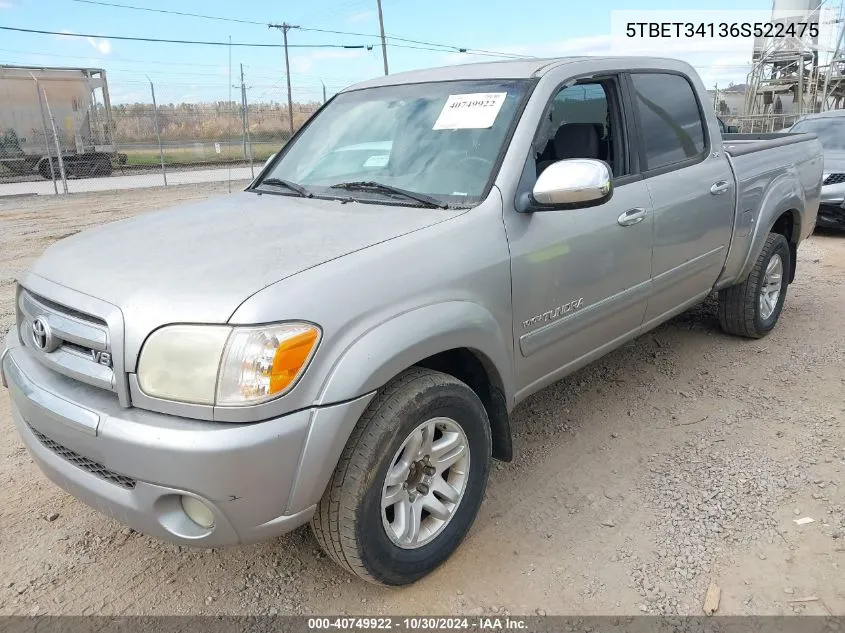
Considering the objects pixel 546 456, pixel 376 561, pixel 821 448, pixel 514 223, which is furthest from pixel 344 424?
pixel 821 448

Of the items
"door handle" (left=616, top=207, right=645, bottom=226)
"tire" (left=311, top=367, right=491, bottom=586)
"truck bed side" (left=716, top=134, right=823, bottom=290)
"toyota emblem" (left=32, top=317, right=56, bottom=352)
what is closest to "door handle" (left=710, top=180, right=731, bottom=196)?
"truck bed side" (left=716, top=134, right=823, bottom=290)

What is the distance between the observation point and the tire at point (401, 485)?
84.9 inches

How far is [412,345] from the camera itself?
221cm

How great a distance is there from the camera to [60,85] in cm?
2036

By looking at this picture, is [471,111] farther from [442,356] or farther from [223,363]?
[223,363]

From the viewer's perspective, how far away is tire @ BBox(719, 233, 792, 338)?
15.2 feet

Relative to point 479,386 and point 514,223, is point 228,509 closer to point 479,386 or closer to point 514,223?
point 479,386

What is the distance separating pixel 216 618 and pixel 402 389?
105 cm

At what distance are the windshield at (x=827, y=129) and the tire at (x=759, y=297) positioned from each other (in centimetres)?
556

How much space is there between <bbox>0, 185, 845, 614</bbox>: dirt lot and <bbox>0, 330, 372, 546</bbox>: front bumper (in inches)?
21.1

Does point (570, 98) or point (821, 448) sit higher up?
point (570, 98)

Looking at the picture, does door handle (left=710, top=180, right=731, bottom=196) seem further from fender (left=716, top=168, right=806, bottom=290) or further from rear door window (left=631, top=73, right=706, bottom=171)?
fender (left=716, top=168, right=806, bottom=290)

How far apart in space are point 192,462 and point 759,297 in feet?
13.6

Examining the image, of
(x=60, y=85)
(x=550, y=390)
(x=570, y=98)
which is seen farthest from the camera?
(x=60, y=85)
